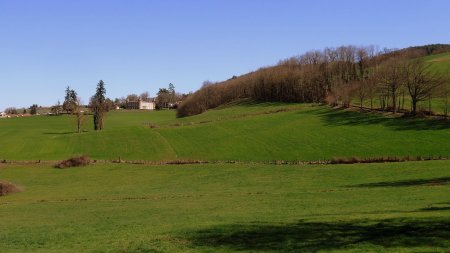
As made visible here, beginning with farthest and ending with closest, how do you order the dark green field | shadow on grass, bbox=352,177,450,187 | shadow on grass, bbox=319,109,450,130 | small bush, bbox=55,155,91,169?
1. shadow on grass, bbox=319,109,450,130
2. small bush, bbox=55,155,91,169
3. shadow on grass, bbox=352,177,450,187
4. the dark green field

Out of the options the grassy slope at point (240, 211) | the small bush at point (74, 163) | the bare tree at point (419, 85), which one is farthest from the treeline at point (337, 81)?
the small bush at point (74, 163)

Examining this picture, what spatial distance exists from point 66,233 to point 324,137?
189 ft

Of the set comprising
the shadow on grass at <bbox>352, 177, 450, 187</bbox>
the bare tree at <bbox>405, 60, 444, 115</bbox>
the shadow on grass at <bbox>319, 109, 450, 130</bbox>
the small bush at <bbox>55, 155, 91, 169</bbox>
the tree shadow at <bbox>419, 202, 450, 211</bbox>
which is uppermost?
the bare tree at <bbox>405, 60, 444, 115</bbox>

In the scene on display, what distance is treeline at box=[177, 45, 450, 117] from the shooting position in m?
84.8

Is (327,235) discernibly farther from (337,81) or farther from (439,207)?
(337,81)

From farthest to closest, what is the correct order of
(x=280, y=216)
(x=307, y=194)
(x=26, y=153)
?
(x=26, y=153)
(x=307, y=194)
(x=280, y=216)

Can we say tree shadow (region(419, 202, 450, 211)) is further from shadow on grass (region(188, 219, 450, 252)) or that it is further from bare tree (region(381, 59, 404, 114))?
bare tree (region(381, 59, 404, 114))

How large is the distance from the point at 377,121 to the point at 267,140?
1833 cm

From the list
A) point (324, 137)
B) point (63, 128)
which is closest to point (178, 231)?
point (324, 137)

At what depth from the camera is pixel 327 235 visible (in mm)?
15859

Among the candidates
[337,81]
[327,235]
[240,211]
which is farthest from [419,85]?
[327,235]

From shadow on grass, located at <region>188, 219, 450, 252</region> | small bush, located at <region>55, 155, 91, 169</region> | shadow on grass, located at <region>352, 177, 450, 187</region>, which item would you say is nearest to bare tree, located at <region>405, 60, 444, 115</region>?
shadow on grass, located at <region>352, 177, 450, 187</region>

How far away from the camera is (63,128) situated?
150 m

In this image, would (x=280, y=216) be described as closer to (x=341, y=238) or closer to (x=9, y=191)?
(x=341, y=238)
